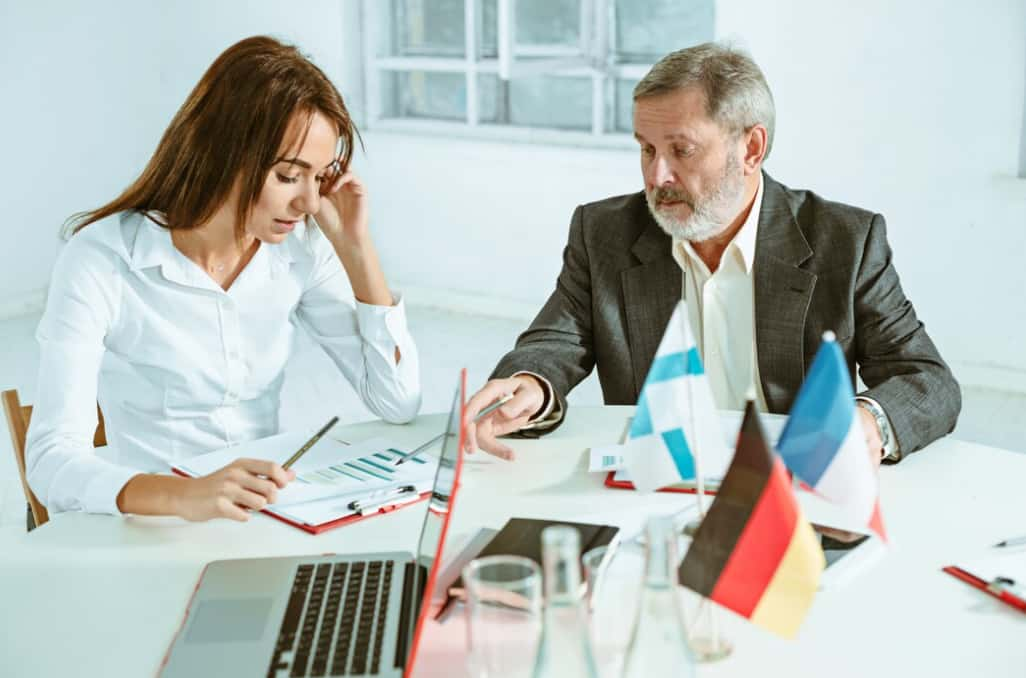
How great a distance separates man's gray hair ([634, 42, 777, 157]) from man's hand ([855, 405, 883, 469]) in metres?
0.63

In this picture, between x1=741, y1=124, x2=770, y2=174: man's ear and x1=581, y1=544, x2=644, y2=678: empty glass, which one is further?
x1=741, y1=124, x2=770, y2=174: man's ear

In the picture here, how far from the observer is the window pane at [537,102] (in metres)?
5.33

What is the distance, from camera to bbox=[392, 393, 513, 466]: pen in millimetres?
1814

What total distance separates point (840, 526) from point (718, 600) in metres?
0.50

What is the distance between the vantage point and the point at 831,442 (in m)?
1.18

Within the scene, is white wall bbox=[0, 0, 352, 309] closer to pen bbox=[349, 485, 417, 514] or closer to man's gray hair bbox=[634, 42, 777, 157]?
man's gray hair bbox=[634, 42, 777, 157]

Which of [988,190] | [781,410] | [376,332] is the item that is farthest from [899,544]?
[988,190]

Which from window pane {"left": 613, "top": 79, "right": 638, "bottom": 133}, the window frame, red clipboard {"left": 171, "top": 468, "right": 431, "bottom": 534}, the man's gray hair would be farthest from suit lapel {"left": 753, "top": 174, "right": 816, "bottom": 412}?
window pane {"left": 613, "top": 79, "right": 638, "bottom": 133}

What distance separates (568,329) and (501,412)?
1.27 ft

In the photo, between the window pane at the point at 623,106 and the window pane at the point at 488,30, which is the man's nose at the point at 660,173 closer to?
the window pane at the point at 623,106

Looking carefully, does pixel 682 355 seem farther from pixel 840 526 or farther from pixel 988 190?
pixel 988 190

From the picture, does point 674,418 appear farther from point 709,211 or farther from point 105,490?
point 709,211

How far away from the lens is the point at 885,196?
431cm

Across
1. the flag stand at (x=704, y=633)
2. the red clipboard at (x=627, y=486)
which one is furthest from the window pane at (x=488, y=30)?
the flag stand at (x=704, y=633)
